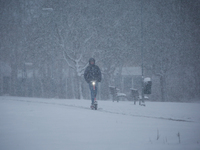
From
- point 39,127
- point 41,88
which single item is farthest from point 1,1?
point 39,127

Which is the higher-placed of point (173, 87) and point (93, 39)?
point (93, 39)

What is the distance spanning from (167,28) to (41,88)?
15510 mm

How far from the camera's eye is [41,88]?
29109 millimetres

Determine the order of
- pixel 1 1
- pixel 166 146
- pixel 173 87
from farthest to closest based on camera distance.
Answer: pixel 173 87 < pixel 1 1 < pixel 166 146

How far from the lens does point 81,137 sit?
5211 millimetres

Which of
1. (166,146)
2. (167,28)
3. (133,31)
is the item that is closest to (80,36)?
(133,31)

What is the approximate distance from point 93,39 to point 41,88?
30.9 feet

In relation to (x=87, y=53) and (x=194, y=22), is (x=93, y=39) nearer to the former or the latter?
(x=87, y=53)

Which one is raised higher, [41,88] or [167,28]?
[167,28]

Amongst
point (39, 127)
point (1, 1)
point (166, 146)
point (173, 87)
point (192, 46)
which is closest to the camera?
point (166, 146)

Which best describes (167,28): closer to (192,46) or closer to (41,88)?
(192,46)

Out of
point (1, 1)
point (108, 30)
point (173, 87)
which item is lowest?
point (173, 87)

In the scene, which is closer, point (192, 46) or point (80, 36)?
point (80, 36)

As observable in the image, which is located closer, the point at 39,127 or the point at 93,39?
the point at 39,127
